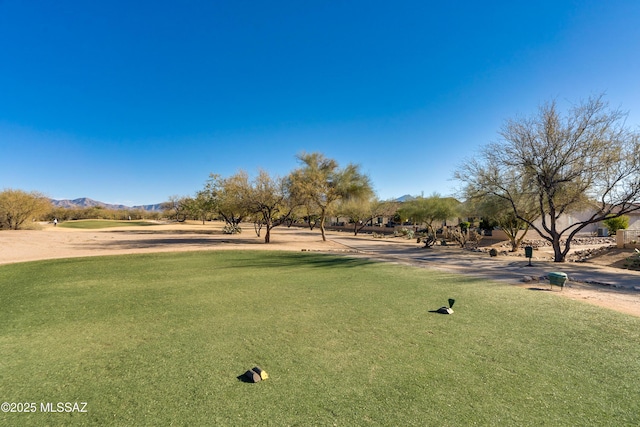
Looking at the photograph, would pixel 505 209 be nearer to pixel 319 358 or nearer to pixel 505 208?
pixel 505 208

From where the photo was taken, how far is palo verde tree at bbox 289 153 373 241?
29645 mm

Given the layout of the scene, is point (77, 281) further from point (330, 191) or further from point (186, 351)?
point (330, 191)

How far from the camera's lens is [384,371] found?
4.20 meters

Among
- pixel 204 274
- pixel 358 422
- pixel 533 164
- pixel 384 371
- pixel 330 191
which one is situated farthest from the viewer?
pixel 330 191

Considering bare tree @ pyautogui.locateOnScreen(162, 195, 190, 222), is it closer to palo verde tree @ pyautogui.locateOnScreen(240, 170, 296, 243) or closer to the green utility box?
palo verde tree @ pyautogui.locateOnScreen(240, 170, 296, 243)

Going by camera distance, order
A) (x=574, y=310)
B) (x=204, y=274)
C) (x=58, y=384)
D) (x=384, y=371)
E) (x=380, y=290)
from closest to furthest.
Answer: (x=58, y=384) < (x=384, y=371) < (x=574, y=310) < (x=380, y=290) < (x=204, y=274)

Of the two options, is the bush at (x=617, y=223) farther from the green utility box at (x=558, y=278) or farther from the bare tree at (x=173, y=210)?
the bare tree at (x=173, y=210)

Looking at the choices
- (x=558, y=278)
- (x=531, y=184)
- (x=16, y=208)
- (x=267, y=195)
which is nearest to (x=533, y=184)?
(x=531, y=184)

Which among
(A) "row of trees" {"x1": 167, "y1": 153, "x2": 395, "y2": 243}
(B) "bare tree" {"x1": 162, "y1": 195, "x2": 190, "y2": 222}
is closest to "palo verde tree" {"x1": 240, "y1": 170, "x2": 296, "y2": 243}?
(A) "row of trees" {"x1": 167, "y1": 153, "x2": 395, "y2": 243}

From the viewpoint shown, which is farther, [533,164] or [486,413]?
[533,164]

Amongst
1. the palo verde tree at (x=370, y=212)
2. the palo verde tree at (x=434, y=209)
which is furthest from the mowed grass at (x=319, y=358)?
the palo verde tree at (x=370, y=212)

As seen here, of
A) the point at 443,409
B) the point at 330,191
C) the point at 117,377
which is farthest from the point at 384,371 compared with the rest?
the point at 330,191

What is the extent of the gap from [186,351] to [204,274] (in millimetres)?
8375

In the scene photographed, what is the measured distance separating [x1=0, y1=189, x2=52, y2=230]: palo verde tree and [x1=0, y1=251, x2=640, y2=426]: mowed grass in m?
46.0
